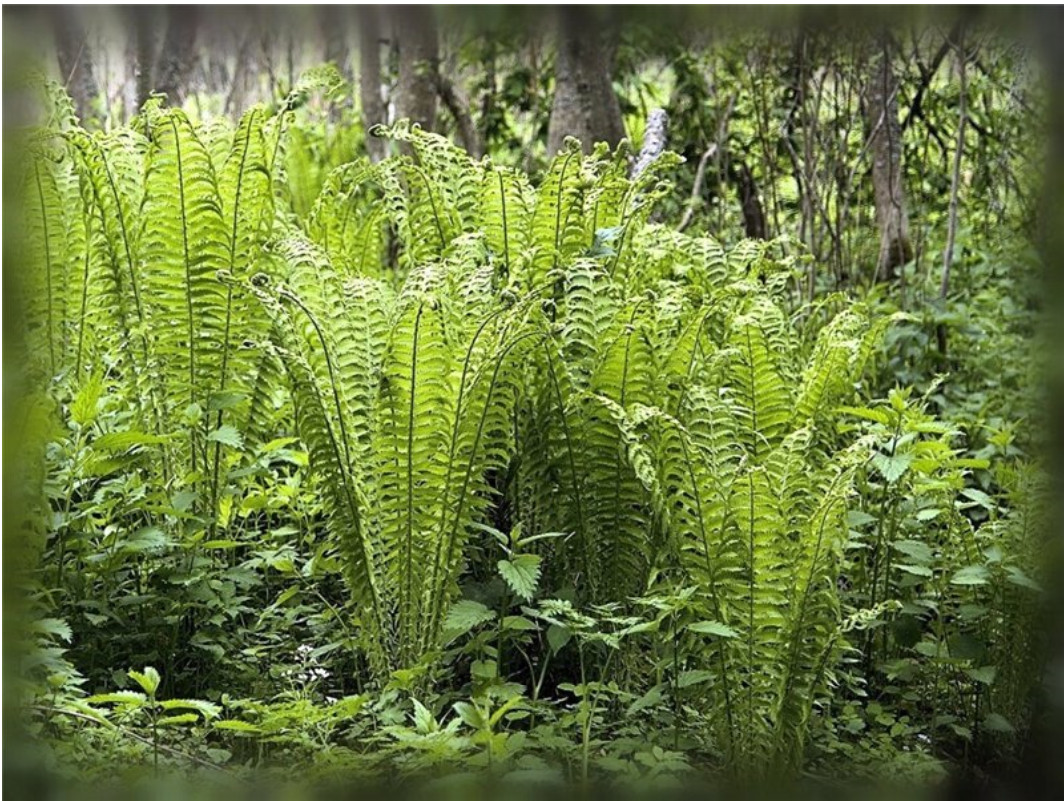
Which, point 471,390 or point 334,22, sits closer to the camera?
point 334,22

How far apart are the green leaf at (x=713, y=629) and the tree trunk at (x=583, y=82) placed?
76 centimetres

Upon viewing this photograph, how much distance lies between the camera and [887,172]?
4.36 metres

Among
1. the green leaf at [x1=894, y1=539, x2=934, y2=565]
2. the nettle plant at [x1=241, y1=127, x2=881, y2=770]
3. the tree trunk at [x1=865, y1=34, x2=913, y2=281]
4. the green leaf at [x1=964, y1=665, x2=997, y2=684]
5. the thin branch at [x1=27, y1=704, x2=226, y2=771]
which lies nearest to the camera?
the thin branch at [x1=27, y1=704, x2=226, y2=771]

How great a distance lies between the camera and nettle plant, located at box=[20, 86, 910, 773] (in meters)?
1.56

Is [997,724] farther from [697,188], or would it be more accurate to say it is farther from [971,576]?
[697,188]

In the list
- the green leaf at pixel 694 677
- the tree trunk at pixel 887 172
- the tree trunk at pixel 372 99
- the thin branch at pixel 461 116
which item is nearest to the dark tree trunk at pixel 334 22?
the green leaf at pixel 694 677

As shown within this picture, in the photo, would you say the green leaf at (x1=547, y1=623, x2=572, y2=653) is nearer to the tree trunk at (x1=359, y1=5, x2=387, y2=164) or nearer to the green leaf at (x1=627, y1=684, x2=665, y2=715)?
the green leaf at (x1=627, y1=684, x2=665, y2=715)

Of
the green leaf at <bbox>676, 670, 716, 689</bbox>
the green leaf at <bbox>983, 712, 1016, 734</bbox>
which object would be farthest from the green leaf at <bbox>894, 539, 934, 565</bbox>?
the green leaf at <bbox>676, 670, 716, 689</bbox>

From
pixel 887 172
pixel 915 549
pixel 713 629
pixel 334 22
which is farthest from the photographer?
pixel 887 172

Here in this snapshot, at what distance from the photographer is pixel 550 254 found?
2025mm

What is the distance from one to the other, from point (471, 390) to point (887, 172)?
3229 mm

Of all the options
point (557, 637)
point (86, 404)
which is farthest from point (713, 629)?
point (86, 404)

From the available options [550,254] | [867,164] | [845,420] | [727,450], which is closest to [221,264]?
[550,254]

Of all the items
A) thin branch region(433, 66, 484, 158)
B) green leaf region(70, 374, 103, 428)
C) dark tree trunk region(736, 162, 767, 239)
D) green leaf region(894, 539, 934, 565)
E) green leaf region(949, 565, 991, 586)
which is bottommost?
green leaf region(949, 565, 991, 586)
